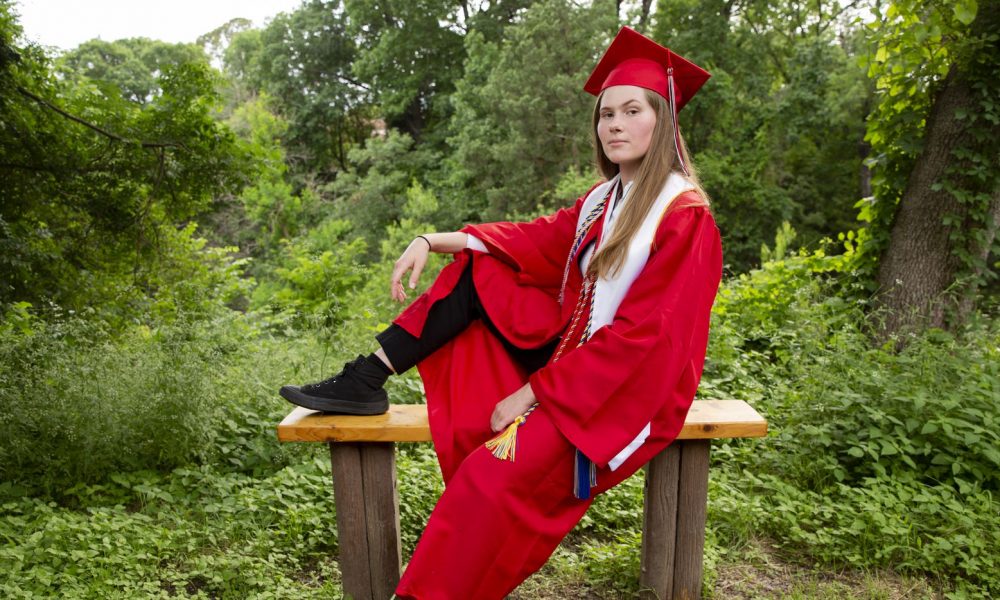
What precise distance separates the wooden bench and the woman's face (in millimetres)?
850

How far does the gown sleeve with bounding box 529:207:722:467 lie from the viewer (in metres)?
1.88

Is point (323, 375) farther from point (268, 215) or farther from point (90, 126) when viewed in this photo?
point (268, 215)

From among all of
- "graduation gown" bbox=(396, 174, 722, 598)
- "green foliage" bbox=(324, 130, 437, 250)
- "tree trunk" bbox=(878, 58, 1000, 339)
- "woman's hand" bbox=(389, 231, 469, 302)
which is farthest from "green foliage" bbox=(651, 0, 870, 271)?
"graduation gown" bbox=(396, 174, 722, 598)

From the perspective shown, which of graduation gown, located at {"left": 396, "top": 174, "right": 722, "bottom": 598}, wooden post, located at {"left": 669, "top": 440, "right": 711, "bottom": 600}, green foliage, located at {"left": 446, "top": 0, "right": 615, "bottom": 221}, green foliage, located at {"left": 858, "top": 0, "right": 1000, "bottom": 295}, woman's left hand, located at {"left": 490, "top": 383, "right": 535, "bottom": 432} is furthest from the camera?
green foliage, located at {"left": 446, "top": 0, "right": 615, "bottom": 221}

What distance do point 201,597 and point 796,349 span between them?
356 centimetres

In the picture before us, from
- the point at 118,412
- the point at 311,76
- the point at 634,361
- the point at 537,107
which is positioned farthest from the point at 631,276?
the point at 311,76

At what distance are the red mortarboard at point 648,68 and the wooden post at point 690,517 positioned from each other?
43.6 inches

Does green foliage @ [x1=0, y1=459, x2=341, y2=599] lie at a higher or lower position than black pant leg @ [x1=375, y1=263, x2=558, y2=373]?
lower

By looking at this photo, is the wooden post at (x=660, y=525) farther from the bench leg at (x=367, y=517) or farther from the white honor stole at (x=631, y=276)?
the bench leg at (x=367, y=517)

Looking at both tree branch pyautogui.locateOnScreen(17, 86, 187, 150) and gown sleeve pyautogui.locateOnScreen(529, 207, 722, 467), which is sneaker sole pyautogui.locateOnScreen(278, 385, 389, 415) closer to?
gown sleeve pyautogui.locateOnScreen(529, 207, 722, 467)

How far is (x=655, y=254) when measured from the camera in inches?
78.0

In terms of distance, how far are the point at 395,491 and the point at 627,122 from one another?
139 cm

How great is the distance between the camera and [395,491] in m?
2.39

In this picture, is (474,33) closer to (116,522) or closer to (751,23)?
(751,23)
